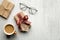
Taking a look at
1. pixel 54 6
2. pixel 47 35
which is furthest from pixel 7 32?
pixel 54 6

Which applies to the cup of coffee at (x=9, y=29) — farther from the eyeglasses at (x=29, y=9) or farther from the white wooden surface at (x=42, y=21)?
the eyeglasses at (x=29, y=9)

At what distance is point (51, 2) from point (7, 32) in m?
0.43

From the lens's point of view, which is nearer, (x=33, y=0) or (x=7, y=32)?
(x=7, y=32)

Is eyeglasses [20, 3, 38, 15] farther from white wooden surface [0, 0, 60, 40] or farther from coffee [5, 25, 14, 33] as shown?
→ coffee [5, 25, 14, 33]

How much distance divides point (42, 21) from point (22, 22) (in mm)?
156

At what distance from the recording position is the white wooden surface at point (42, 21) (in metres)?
1.67

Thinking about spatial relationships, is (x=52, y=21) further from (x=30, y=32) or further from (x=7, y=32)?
(x=7, y=32)

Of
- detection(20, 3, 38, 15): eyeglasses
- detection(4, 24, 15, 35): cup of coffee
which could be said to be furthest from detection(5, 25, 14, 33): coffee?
detection(20, 3, 38, 15): eyeglasses

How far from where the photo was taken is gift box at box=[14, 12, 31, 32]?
1.65 m

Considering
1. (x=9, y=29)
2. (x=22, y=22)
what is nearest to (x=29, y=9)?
(x=22, y=22)

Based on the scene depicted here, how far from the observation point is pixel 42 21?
170 cm

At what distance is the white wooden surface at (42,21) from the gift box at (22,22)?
3 centimetres

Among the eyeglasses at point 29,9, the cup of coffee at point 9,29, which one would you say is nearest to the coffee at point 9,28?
the cup of coffee at point 9,29

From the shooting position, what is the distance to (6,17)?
5.51 feet
